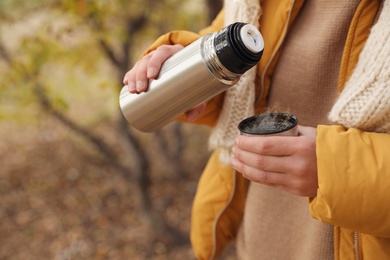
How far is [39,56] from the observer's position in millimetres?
2332

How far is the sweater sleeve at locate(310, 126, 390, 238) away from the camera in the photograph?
67 centimetres

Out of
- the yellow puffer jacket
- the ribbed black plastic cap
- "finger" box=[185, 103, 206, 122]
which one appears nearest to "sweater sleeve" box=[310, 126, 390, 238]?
the yellow puffer jacket

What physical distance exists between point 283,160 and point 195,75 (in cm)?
24

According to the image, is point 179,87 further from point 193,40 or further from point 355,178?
point 355,178

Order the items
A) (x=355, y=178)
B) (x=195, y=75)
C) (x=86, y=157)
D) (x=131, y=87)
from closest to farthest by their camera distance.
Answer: (x=355, y=178) < (x=195, y=75) < (x=131, y=87) < (x=86, y=157)

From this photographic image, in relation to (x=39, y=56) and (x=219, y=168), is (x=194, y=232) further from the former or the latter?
(x=39, y=56)

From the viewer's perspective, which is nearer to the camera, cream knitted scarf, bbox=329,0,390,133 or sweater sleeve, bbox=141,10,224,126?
cream knitted scarf, bbox=329,0,390,133

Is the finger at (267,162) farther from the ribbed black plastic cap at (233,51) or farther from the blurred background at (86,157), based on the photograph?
the blurred background at (86,157)

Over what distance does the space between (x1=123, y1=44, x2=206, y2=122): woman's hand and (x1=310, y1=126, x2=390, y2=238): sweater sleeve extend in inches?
14.4

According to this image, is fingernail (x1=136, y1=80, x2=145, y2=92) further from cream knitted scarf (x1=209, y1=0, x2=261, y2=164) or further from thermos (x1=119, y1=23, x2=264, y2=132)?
cream knitted scarf (x1=209, y1=0, x2=261, y2=164)

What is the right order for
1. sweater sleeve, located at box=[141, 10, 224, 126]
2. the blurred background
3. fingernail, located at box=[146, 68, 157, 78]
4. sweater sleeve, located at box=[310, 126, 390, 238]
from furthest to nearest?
the blurred background → sweater sleeve, located at box=[141, 10, 224, 126] → fingernail, located at box=[146, 68, 157, 78] → sweater sleeve, located at box=[310, 126, 390, 238]

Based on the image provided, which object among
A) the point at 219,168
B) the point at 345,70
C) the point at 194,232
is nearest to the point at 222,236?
the point at 194,232

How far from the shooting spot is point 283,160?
27.5 inches

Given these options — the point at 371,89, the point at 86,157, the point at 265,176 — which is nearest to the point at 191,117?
the point at 265,176
